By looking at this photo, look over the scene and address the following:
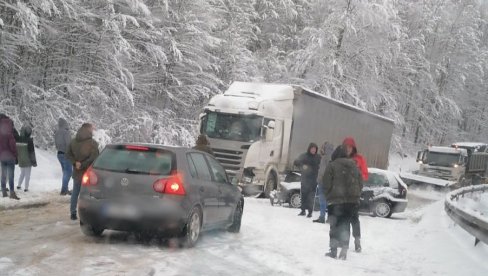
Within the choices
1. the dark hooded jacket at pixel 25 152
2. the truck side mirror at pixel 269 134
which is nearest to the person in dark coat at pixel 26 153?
the dark hooded jacket at pixel 25 152

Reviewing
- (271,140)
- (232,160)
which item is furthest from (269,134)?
(232,160)

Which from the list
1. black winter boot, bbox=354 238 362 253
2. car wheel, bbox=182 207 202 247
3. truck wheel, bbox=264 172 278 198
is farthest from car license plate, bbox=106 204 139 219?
truck wheel, bbox=264 172 278 198

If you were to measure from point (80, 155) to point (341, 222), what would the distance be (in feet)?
15.2

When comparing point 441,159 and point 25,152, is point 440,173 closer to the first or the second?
point 441,159

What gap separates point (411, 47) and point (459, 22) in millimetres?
8350

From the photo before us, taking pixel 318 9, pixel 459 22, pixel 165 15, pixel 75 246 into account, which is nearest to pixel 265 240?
pixel 75 246

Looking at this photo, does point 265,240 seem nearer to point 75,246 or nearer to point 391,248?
point 391,248

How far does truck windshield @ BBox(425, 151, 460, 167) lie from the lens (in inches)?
1156

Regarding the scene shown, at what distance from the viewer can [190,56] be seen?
25.0 metres

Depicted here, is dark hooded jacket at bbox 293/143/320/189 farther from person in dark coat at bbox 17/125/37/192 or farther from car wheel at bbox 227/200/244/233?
person in dark coat at bbox 17/125/37/192

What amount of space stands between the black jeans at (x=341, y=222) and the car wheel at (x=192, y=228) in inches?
77.0

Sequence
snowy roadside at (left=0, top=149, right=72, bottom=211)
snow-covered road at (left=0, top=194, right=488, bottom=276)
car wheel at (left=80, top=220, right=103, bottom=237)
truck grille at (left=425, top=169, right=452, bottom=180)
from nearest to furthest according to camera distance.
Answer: snow-covered road at (left=0, top=194, right=488, bottom=276), car wheel at (left=80, top=220, right=103, bottom=237), snowy roadside at (left=0, top=149, right=72, bottom=211), truck grille at (left=425, top=169, right=452, bottom=180)

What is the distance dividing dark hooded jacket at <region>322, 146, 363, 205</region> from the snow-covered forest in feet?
32.8

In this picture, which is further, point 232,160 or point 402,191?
point 232,160
